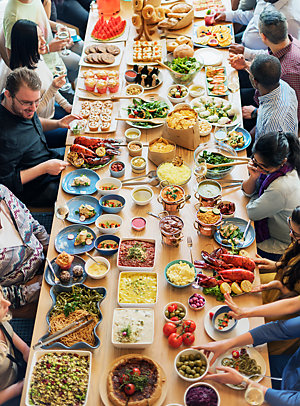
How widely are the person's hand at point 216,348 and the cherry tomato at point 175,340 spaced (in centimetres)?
11

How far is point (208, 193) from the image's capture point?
3.36 meters

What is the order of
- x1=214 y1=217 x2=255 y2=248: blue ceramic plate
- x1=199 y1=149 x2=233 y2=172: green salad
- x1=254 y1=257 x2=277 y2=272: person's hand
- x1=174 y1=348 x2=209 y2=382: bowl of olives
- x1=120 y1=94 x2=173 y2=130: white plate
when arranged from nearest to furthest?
1. x1=174 y1=348 x2=209 y2=382: bowl of olives
2. x1=254 y1=257 x2=277 y2=272: person's hand
3. x1=214 y1=217 x2=255 y2=248: blue ceramic plate
4. x1=199 y1=149 x2=233 y2=172: green salad
5. x1=120 y1=94 x2=173 y2=130: white plate

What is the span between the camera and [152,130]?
398 cm

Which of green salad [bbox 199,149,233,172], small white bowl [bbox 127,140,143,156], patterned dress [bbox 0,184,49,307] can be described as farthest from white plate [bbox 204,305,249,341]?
small white bowl [bbox 127,140,143,156]

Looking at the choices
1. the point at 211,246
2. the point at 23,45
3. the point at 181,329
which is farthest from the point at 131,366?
the point at 23,45

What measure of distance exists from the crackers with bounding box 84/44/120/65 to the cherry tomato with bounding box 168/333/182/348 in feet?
10.3

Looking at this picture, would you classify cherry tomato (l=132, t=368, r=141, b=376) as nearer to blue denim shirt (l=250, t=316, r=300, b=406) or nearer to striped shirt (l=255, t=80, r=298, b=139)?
blue denim shirt (l=250, t=316, r=300, b=406)

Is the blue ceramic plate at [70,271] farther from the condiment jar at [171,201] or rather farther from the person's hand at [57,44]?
the person's hand at [57,44]

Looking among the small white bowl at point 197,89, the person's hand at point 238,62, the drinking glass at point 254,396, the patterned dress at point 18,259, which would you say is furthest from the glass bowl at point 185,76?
the drinking glass at point 254,396

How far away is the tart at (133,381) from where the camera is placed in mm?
2340

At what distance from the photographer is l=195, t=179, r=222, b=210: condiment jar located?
3.27 meters

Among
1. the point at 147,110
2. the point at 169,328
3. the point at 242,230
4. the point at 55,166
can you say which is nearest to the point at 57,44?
the point at 147,110

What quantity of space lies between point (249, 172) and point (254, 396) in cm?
170

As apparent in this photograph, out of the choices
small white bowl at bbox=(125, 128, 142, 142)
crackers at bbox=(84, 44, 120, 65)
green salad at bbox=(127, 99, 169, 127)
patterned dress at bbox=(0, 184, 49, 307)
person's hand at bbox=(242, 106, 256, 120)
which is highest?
crackers at bbox=(84, 44, 120, 65)
